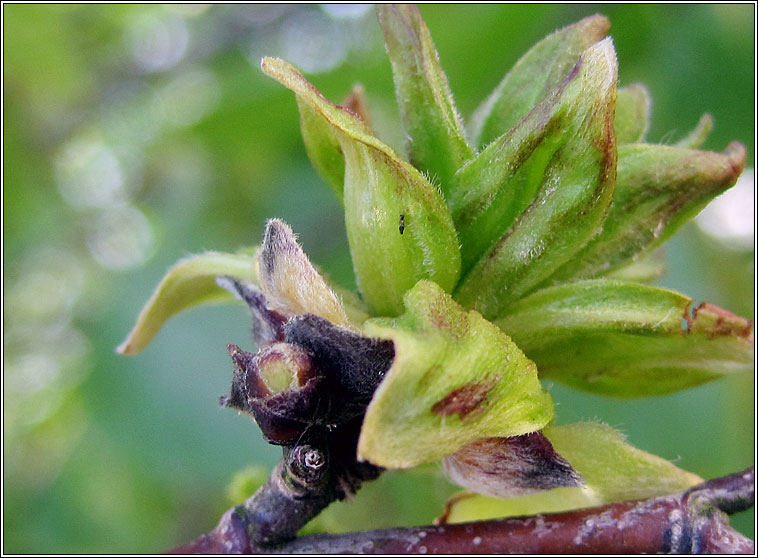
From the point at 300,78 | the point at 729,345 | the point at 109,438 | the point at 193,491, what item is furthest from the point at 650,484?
the point at 193,491

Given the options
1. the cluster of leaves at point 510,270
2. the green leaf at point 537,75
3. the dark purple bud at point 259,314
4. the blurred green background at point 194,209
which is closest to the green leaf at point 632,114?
the cluster of leaves at point 510,270

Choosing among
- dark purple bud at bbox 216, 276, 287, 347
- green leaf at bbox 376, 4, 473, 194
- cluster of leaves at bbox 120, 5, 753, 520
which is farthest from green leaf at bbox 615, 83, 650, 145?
dark purple bud at bbox 216, 276, 287, 347

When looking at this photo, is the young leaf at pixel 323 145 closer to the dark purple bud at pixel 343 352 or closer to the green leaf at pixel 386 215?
the green leaf at pixel 386 215

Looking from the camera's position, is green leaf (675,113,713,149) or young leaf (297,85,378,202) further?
green leaf (675,113,713,149)

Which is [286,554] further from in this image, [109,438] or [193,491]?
[193,491]

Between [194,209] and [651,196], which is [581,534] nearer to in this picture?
[651,196]

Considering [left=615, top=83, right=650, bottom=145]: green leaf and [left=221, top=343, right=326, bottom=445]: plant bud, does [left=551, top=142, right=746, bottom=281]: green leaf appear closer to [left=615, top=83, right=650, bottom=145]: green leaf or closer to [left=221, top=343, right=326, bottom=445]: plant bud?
[left=615, top=83, right=650, bottom=145]: green leaf

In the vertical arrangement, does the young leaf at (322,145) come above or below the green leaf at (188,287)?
above

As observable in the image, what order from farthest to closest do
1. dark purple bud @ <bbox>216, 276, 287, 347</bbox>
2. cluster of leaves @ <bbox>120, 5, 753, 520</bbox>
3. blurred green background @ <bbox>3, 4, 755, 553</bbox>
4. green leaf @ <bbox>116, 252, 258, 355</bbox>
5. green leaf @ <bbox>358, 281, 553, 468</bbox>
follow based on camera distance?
blurred green background @ <bbox>3, 4, 755, 553</bbox> → green leaf @ <bbox>116, 252, 258, 355</bbox> → dark purple bud @ <bbox>216, 276, 287, 347</bbox> → cluster of leaves @ <bbox>120, 5, 753, 520</bbox> → green leaf @ <bbox>358, 281, 553, 468</bbox>
